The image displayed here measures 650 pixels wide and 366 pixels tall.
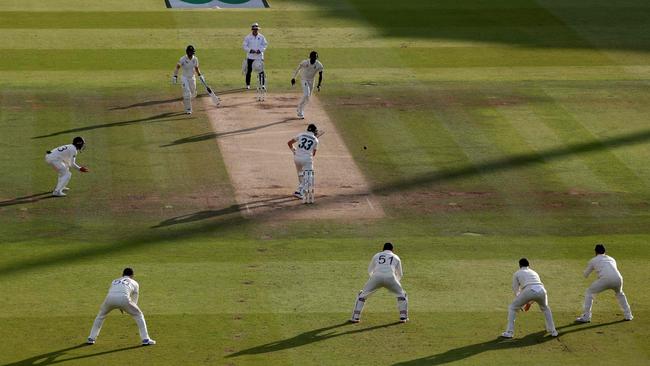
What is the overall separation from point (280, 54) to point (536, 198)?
17.7 m

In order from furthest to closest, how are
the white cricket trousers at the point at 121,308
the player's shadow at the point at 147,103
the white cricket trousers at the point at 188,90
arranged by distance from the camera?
the player's shadow at the point at 147,103 < the white cricket trousers at the point at 188,90 < the white cricket trousers at the point at 121,308

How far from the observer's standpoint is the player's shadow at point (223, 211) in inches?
1348

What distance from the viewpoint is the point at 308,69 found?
42.3 m

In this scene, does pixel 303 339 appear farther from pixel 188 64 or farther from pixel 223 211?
pixel 188 64

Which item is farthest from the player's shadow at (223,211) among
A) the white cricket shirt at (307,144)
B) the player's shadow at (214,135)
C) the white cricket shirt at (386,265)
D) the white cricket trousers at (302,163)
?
the white cricket shirt at (386,265)

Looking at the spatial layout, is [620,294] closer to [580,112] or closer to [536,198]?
[536,198]

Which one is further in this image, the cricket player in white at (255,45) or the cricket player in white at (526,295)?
the cricket player in white at (255,45)

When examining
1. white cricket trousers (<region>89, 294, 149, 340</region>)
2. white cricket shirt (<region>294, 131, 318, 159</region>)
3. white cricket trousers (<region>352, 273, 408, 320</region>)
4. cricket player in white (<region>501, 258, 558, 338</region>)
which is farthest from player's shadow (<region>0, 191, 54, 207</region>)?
cricket player in white (<region>501, 258, 558, 338</region>)

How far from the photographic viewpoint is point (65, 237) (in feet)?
108

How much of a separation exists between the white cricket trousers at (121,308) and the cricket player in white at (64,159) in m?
9.77

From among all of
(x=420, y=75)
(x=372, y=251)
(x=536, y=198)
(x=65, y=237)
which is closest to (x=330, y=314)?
(x=372, y=251)

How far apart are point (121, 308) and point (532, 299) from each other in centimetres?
783

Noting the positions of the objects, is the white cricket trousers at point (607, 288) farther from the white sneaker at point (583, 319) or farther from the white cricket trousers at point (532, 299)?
the white cricket trousers at point (532, 299)

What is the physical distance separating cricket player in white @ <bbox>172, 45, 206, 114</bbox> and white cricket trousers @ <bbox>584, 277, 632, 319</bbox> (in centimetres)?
1833
